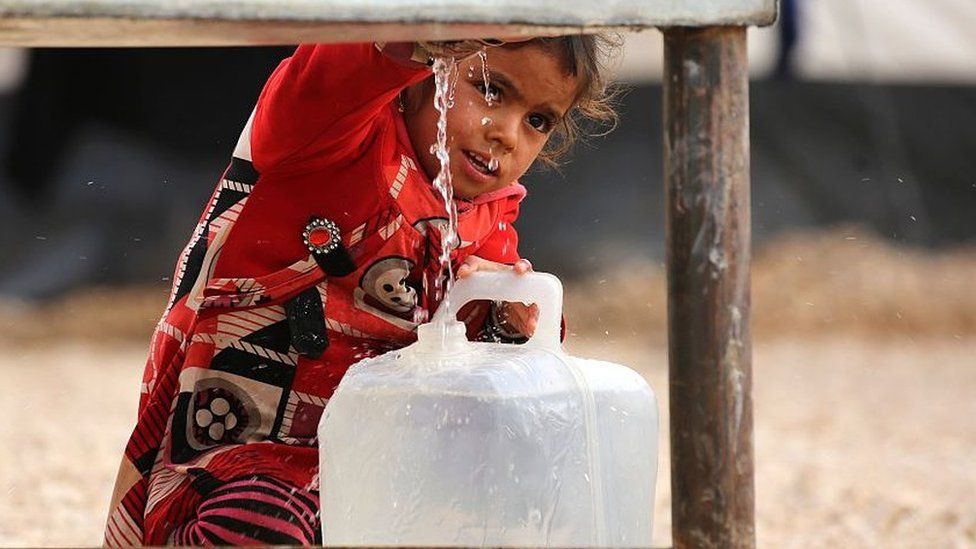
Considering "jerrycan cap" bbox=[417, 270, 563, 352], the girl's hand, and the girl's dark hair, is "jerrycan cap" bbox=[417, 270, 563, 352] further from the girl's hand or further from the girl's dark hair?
the girl's dark hair

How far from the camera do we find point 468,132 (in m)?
2.48

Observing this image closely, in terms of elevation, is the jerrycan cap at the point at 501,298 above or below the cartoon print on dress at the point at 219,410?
above

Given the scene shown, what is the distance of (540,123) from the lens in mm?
2613

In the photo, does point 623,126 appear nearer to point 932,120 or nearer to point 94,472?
point 932,120

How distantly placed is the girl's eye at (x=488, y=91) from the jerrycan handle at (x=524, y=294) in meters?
0.30

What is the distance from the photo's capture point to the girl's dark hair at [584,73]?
255 cm

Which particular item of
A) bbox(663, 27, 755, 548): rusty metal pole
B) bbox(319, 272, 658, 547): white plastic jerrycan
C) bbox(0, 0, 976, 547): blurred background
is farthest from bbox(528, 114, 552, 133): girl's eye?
bbox(0, 0, 976, 547): blurred background

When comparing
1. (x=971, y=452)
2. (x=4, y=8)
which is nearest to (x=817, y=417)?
(x=971, y=452)

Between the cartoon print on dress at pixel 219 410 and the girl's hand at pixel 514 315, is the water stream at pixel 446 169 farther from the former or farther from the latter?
the cartoon print on dress at pixel 219 410

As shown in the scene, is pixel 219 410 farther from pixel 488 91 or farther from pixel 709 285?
pixel 709 285

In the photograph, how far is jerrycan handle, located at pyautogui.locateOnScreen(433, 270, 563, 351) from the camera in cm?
230

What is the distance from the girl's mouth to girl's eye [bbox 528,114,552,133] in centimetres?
10

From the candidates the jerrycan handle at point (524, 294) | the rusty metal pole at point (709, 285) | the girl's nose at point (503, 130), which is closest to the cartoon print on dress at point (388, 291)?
the jerrycan handle at point (524, 294)

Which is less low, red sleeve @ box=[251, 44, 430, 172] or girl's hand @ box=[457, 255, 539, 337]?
red sleeve @ box=[251, 44, 430, 172]
